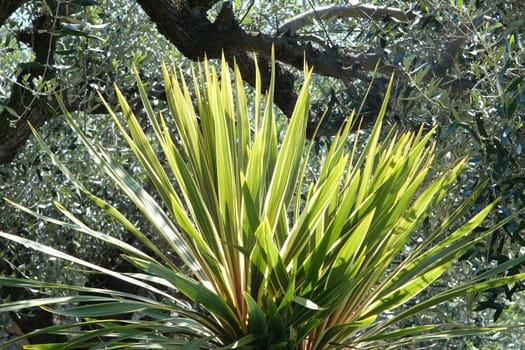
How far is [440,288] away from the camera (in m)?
4.13

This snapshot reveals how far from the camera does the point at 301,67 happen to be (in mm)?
4238

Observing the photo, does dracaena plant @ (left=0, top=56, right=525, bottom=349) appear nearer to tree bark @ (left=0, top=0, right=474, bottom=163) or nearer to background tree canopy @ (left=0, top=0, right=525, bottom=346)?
background tree canopy @ (left=0, top=0, right=525, bottom=346)

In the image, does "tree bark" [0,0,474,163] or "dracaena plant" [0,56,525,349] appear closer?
"dracaena plant" [0,56,525,349]

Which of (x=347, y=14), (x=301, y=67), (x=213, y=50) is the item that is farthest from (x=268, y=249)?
(x=347, y=14)

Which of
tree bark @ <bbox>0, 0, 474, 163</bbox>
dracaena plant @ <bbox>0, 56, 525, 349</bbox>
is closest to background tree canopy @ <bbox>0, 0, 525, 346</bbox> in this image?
tree bark @ <bbox>0, 0, 474, 163</bbox>

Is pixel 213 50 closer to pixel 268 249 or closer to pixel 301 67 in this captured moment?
pixel 301 67

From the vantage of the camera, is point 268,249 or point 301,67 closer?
point 268,249

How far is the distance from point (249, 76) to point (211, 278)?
201cm

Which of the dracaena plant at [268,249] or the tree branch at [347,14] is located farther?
the tree branch at [347,14]

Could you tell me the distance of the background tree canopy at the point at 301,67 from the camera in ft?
10.3

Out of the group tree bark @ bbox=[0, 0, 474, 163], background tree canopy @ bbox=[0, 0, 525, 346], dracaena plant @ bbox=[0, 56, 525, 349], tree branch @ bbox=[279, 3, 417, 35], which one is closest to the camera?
dracaena plant @ bbox=[0, 56, 525, 349]

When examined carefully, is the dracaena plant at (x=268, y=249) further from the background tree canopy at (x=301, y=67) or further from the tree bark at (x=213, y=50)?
the tree bark at (x=213, y=50)

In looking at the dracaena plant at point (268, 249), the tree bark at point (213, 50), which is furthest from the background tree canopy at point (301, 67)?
the dracaena plant at point (268, 249)

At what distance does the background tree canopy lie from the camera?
10.3 feet
